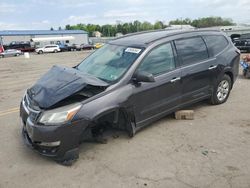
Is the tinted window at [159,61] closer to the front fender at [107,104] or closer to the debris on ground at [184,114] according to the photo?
the front fender at [107,104]

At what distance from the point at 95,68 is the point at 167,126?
1.75 m

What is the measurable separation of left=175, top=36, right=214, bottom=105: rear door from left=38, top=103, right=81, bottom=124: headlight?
2.36 m

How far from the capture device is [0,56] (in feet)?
142

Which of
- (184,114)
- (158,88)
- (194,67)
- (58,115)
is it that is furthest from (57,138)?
(194,67)

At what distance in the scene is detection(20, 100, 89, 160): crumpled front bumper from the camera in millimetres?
3637

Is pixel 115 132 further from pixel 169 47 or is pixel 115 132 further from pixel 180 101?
pixel 169 47

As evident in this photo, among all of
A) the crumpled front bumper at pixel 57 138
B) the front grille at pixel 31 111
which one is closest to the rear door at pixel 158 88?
the crumpled front bumper at pixel 57 138

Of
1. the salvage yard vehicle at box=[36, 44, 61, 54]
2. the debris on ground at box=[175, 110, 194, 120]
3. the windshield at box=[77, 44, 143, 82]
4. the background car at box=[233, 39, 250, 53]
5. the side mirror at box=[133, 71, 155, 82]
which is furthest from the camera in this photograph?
the salvage yard vehicle at box=[36, 44, 61, 54]

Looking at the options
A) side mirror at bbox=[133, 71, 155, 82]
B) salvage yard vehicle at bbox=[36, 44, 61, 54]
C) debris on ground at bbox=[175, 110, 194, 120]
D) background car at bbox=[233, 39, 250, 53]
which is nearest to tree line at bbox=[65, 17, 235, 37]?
salvage yard vehicle at bbox=[36, 44, 61, 54]

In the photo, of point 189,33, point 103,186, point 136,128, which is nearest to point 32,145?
point 103,186

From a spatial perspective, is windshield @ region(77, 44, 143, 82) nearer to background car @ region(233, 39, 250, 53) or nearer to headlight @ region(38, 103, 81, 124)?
headlight @ region(38, 103, 81, 124)

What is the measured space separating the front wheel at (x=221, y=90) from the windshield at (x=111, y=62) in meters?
2.35

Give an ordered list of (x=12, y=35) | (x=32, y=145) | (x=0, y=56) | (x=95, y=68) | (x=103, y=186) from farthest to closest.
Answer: (x=12, y=35)
(x=0, y=56)
(x=95, y=68)
(x=32, y=145)
(x=103, y=186)

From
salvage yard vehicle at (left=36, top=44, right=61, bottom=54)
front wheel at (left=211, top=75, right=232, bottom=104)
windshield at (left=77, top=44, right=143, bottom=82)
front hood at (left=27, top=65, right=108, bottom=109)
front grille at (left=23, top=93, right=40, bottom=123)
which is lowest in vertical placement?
salvage yard vehicle at (left=36, top=44, right=61, bottom=54)
